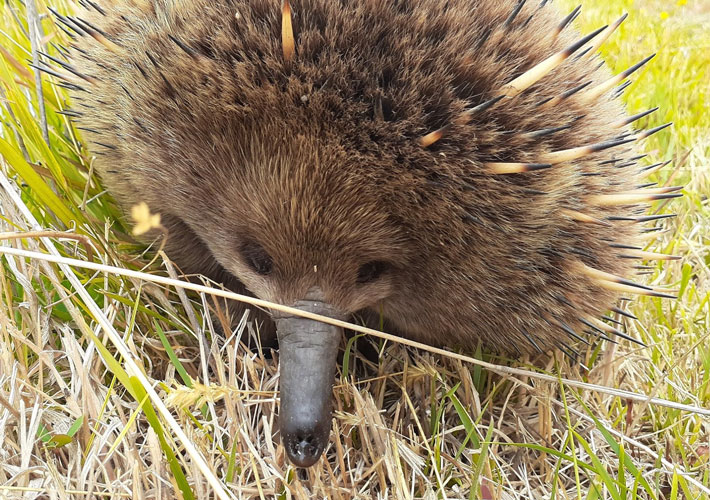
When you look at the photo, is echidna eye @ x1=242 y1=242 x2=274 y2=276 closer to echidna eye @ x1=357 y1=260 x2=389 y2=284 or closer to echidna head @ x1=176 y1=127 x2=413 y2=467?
echidna head @ x1=176 y1=127 x2=413 y2=467

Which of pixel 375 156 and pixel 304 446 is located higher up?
pixel 375 156

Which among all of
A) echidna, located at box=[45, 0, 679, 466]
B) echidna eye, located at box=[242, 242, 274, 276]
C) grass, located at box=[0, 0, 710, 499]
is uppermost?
echidna, located at box=[45, 0, 679, 466]

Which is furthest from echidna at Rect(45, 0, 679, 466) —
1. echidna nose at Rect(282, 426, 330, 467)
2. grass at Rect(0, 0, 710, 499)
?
grass at Rect(0, 0, 710, 499)

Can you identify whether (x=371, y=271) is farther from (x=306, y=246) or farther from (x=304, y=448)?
(x=304, y=448)

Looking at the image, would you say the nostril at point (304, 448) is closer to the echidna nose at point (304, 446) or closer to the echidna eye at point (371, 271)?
the echidna nose at point (304, 446)

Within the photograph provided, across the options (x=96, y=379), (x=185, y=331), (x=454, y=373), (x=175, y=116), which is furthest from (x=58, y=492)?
(x=454, y=373)

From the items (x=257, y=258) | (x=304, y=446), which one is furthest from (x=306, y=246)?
(x=304, y=446)

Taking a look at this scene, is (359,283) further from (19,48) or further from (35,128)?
(19,48)
